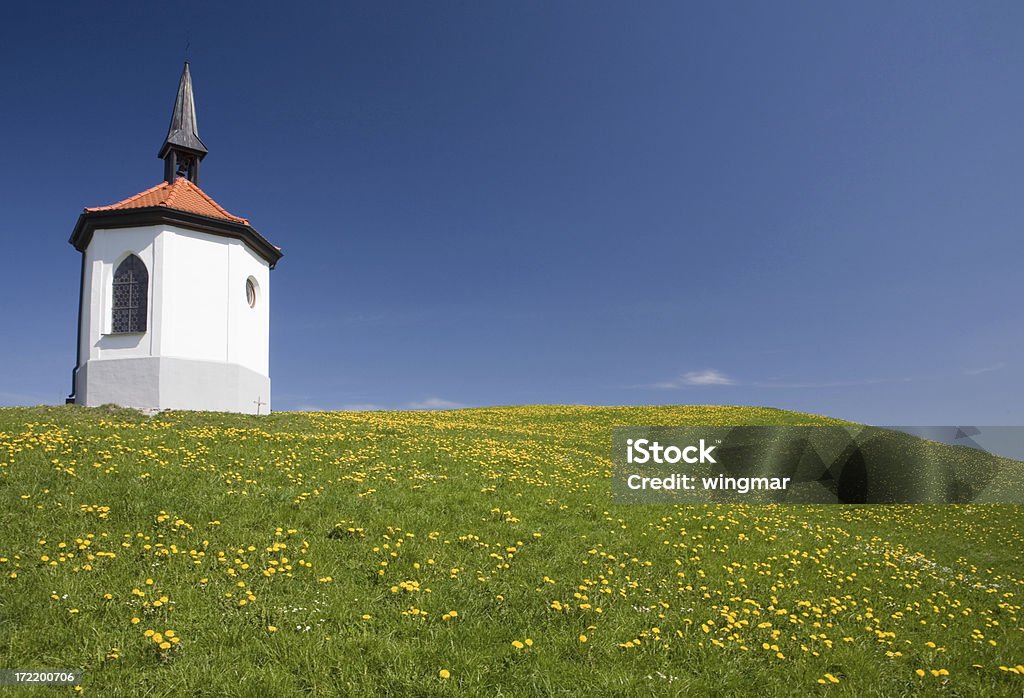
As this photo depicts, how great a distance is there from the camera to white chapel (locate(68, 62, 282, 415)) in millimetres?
24031

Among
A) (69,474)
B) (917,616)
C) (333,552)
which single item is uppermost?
(69,474)

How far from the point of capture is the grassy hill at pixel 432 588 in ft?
19.7

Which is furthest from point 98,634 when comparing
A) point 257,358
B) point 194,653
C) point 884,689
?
point 257,358

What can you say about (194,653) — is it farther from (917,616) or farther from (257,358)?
(257,358)

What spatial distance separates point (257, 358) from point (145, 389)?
5.14m

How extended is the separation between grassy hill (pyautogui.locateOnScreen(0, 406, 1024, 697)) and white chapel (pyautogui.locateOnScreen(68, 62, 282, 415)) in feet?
32.3

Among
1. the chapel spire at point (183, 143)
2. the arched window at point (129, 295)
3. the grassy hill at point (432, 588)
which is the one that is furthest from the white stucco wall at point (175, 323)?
the grassy hill at point (432, 588)

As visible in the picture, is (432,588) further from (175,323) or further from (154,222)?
(154,222)

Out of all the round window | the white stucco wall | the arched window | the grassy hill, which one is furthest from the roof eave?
the grassy hill

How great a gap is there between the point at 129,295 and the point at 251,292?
510cm

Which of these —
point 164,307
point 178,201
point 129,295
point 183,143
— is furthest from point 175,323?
point 183,143

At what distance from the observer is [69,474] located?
10961 mm

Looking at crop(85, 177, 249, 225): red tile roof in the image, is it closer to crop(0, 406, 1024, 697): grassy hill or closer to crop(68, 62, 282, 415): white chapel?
crop(68, 62, 282, 415): white chapel

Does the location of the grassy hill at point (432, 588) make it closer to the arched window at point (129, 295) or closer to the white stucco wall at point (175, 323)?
the white stucco wall at point (175, 323)
